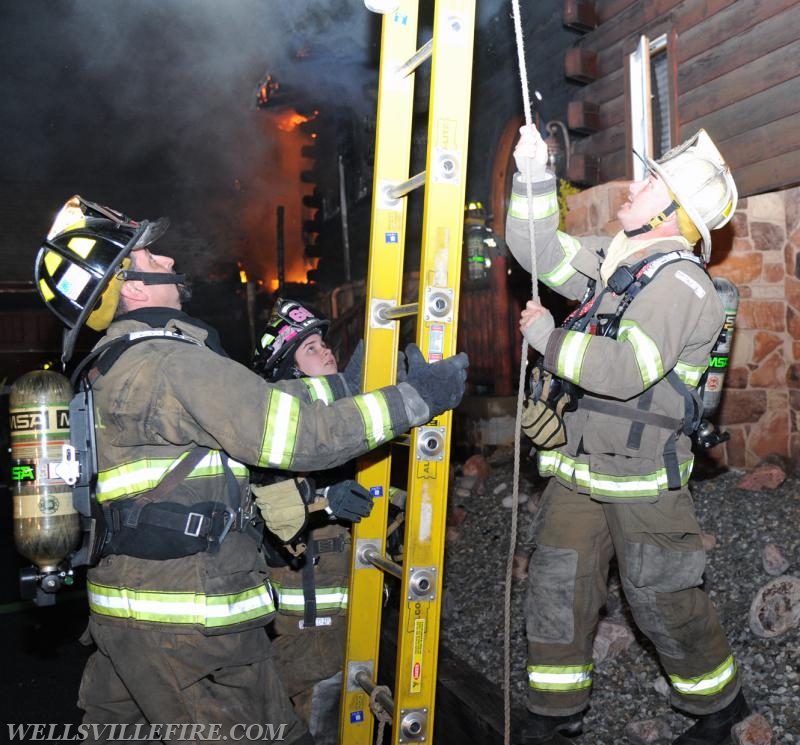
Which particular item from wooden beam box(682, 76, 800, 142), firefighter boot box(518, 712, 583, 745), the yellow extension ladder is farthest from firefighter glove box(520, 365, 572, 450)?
wooden beam box(682, 76, 800, 142)

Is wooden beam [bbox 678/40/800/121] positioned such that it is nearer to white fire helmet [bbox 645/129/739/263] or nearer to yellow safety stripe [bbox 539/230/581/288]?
white fire helmet [bbox 645/129/739/263]

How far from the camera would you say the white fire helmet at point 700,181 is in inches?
118

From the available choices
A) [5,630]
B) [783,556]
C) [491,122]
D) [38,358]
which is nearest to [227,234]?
[38,358]

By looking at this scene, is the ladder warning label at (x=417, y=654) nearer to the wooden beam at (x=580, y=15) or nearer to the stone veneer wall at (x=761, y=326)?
the stone veneer wall at (x=761, y=326)

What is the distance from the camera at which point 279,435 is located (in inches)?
87.0

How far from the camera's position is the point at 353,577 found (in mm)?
3037

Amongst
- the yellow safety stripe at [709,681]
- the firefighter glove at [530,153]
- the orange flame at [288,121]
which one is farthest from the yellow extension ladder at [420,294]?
the orange flame at [288,121]

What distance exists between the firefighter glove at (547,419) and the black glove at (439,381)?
69 centimetres

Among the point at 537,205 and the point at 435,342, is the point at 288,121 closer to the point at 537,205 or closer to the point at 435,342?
the point at 537,205

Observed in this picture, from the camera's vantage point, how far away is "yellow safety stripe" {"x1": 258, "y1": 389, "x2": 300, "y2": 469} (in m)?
2.20

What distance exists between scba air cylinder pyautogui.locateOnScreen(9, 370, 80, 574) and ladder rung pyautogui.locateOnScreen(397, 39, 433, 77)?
166cm

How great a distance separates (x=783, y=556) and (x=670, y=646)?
1.87m

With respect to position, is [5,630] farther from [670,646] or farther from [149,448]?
[670,646]

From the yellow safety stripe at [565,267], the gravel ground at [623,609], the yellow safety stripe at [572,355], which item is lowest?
the gravel ground at [623,609]
